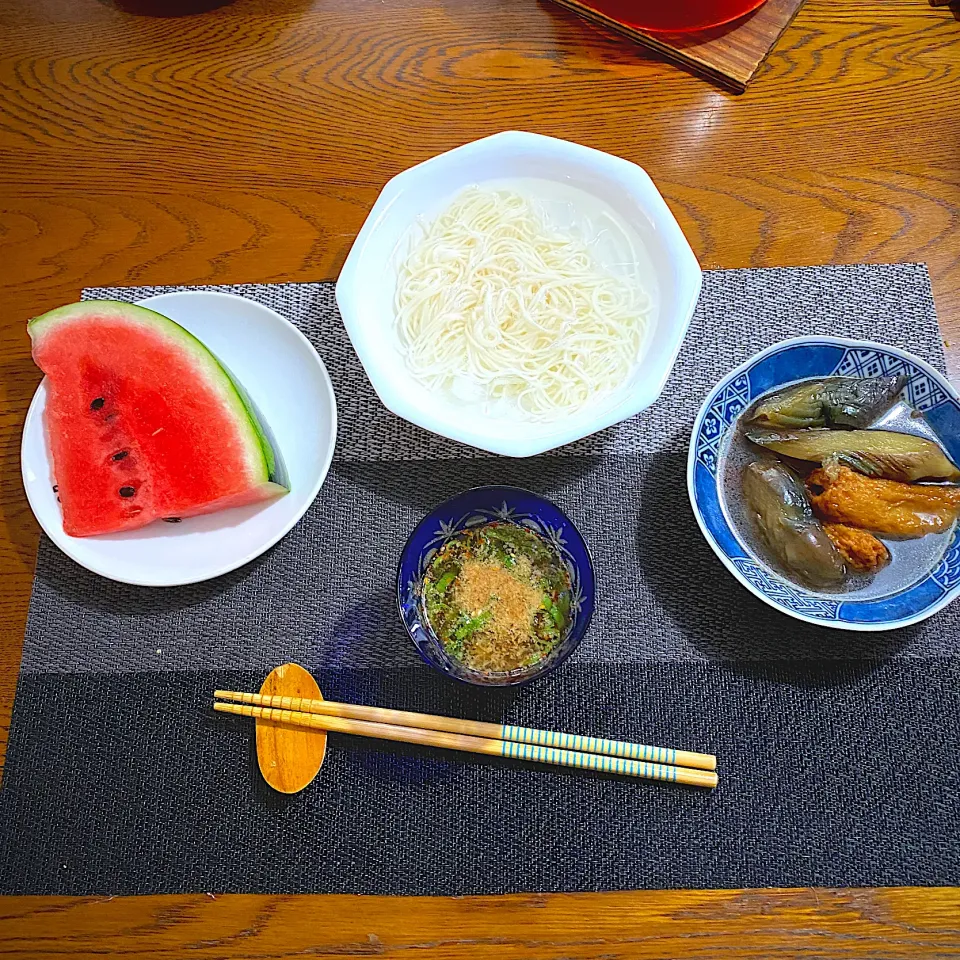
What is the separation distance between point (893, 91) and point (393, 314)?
1308mm

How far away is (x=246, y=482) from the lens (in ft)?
4.75

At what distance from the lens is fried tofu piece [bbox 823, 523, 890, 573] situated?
1.36 meters

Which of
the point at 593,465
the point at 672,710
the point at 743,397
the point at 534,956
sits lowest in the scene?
the point at 534,956

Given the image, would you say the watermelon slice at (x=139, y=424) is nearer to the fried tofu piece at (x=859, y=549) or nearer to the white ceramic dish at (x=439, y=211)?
the white ceramic dish at (x=439, y=211)

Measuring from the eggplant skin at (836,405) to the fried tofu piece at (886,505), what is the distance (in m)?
0.11

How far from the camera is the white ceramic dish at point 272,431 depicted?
1471 millimetres

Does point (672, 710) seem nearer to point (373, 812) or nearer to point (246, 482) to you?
point (373, 812)

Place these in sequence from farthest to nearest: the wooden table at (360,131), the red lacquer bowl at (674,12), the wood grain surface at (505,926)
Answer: the red lacquer bowl at (674,12) → the wooden table at (360,131) → the wood grain surface at (505,926)

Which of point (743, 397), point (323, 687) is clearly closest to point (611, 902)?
point (323, 687)

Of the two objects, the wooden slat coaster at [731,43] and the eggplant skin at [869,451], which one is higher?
the wooden slat coaster at [731,43]

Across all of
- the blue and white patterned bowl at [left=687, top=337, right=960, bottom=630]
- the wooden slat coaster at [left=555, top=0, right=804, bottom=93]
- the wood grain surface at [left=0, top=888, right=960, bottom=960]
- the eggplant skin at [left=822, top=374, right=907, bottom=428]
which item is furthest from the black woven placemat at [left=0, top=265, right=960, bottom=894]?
the wooden slat coaster at [left=555, top=0, right=804, bottom=93]

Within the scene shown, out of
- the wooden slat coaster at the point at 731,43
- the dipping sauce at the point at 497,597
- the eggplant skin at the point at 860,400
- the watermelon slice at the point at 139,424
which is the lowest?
the watermelon slice at the point at 139,424

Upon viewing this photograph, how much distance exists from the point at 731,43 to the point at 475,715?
1.65 metres

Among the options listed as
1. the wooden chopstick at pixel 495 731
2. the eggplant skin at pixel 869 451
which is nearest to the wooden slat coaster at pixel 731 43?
the eggplant skin at pixel 869 451
